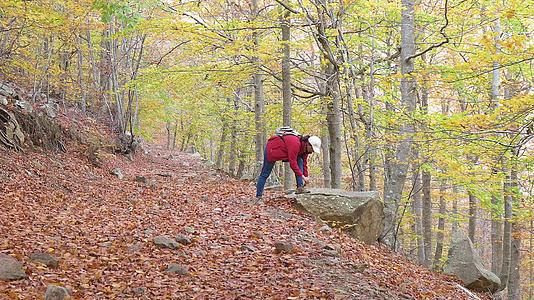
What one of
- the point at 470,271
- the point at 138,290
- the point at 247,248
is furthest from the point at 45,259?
the point at 470,271

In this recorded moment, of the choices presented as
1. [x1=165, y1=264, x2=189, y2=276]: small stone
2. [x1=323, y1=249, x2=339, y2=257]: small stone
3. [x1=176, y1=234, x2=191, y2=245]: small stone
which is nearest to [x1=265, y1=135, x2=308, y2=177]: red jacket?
[x1=323, y1=249, x2=339, y2=257]: small stone

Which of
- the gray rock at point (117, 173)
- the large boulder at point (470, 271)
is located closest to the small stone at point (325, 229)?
the large boulder at point (470, 271)

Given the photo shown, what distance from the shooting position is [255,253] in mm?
6566

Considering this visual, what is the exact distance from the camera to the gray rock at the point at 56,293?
4305 millimetres

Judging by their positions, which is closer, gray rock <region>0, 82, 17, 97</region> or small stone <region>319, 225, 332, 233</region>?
small stone <region>319, 225, 332, 233</region>

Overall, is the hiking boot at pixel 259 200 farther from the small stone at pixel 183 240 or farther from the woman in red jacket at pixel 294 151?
the small stone at pixel 183 240

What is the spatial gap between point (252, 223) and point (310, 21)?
14.0ft

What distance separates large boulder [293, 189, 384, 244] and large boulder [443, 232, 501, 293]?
3067mm

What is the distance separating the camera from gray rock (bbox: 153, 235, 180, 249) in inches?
257

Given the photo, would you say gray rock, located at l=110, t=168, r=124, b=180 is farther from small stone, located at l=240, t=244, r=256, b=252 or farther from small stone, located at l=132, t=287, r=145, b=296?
small stone, located at l=132, t=287, r=145, b=296

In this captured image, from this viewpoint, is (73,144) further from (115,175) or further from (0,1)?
(0,1)

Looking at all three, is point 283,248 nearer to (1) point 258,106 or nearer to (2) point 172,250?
(2) point 172,250

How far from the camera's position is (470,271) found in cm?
1081

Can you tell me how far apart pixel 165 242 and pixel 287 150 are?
3.40 m
